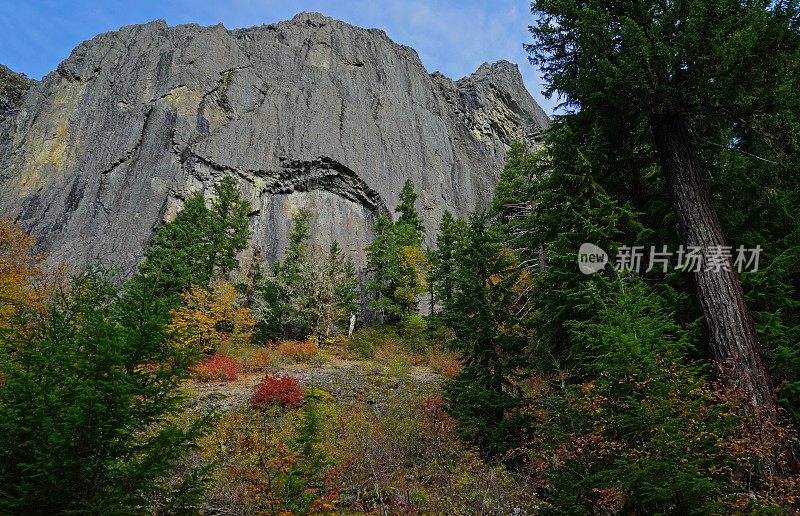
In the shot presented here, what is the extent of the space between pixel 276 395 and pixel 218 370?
428cm

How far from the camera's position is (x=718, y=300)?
20.0 feet

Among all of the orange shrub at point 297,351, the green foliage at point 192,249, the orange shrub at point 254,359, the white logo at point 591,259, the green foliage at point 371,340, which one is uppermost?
the green foliage at point 192,249

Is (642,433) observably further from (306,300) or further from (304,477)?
(306,300)

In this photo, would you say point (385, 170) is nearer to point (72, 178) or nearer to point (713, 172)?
point (72, 178)

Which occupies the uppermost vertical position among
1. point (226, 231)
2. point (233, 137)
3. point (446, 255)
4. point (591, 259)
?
point (233, 137)

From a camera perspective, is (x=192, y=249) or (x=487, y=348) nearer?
(x=487, y=348)

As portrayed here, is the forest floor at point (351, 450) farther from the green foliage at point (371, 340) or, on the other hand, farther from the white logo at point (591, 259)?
the white logo at point (591, 259)

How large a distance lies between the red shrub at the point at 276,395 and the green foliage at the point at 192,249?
22.1ft

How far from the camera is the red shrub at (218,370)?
57.8 ft

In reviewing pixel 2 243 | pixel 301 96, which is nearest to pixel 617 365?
pixel 2 243

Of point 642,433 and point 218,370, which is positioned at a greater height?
point 642,433

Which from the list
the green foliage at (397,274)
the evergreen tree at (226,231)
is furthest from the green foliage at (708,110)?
the green foliage at (397,274)

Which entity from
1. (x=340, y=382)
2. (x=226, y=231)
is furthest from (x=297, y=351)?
(x=226, y=231)

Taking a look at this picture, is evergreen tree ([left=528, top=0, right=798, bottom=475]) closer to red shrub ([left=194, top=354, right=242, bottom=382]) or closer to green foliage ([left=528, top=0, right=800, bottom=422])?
green foliage ([left=528, top=0, right=800, bottom=422])
